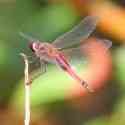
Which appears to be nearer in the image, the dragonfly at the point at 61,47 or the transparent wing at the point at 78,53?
the dragonfly at the point at 61,47

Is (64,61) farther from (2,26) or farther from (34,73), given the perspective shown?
(2,26)

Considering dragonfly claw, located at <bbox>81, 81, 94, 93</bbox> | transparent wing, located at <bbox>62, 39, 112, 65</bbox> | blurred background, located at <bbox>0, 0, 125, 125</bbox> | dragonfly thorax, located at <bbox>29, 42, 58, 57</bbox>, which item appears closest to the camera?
dragonfly thorax, located at <bbox>29, 42, 58, 57</bbox>

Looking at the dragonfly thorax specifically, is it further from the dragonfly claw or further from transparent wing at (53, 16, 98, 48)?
the dragonfly claw

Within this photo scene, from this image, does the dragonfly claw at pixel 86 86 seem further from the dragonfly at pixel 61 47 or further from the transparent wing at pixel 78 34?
the transparent wing at pixel 78 34

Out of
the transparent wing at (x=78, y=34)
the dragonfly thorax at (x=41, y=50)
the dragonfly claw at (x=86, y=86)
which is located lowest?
the dragonfly claw at (x=86, y=86)

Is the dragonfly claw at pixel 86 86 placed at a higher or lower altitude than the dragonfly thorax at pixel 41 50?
lower

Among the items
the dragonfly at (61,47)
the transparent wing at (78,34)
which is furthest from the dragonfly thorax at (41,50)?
the transparent wing at (78,34)

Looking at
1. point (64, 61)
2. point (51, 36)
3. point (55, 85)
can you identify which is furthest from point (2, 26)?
point (64, 61)

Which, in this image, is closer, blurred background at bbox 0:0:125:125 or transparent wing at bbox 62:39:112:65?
transparent wing at bbox 62:39:112:65

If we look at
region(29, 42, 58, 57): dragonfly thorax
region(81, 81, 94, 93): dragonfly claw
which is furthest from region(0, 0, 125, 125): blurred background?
region(29, 42, 58, 57): dragonfly thorax
